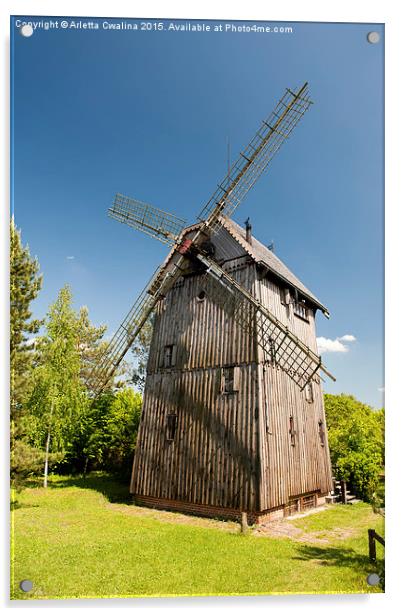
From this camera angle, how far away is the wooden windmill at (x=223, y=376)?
401 inches

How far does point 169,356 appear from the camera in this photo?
42.9 ft

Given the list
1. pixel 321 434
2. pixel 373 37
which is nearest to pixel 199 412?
pixel 321 434

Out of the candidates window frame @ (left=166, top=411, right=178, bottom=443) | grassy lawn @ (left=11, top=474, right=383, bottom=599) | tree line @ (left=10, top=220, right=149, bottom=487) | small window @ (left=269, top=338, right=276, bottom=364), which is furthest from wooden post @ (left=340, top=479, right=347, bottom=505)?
tree line @ (left=10, top=220, right=149, bottom=487)

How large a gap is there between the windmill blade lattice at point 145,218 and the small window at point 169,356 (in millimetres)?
3587

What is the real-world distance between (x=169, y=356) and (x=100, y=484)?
22.8ft

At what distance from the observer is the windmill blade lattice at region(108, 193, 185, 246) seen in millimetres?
9328

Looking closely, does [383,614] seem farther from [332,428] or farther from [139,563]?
[332,428]

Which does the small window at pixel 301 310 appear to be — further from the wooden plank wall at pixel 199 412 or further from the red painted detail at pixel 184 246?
the red painted detail at pixel 184 246

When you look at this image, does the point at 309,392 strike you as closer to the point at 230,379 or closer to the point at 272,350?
the point at 272,350

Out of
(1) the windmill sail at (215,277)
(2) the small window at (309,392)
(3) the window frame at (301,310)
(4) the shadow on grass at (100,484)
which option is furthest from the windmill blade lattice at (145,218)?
(4) the shadow on grass at (100,484)

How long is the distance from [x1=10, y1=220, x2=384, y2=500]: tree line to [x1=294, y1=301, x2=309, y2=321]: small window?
3.09 m
